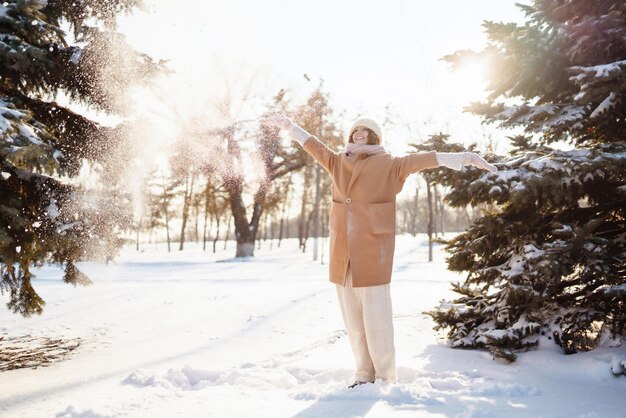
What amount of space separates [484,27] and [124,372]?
5151 mm

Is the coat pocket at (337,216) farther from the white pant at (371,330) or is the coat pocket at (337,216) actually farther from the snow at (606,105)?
the snow at (606,105)

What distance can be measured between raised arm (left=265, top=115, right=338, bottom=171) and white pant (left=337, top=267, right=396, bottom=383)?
938mm

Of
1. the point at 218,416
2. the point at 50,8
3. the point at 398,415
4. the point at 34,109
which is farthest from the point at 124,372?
the point at 50,8

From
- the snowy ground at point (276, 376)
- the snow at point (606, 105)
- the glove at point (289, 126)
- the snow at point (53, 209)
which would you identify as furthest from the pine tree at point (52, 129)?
the snow at point (606, 105)

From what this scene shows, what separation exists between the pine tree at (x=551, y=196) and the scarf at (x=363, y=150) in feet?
3.89

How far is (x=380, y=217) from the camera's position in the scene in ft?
11.5

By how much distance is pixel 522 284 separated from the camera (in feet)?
13.5

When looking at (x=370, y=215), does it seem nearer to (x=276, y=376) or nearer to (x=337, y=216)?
(x=337, y=216)

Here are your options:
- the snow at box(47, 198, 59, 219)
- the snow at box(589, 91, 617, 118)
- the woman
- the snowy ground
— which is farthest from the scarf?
the snow at box(47, 198, 59, 219)

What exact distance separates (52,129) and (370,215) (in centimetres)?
401

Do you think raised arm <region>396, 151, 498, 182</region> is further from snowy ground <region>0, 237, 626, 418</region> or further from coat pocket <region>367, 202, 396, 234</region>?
snowy ground <region>0, 237, 626, 418</region>

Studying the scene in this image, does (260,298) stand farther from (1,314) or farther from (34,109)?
(34,109)

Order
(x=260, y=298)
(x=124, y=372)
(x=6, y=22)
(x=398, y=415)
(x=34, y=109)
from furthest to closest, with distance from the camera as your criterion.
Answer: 1. (x=260, y=298)
2. (x=34, y=109)
3. (x=6, y=22)
4. (x=124, y=372)
5. (x=398, y=415)

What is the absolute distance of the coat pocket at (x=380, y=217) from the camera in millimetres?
3486
